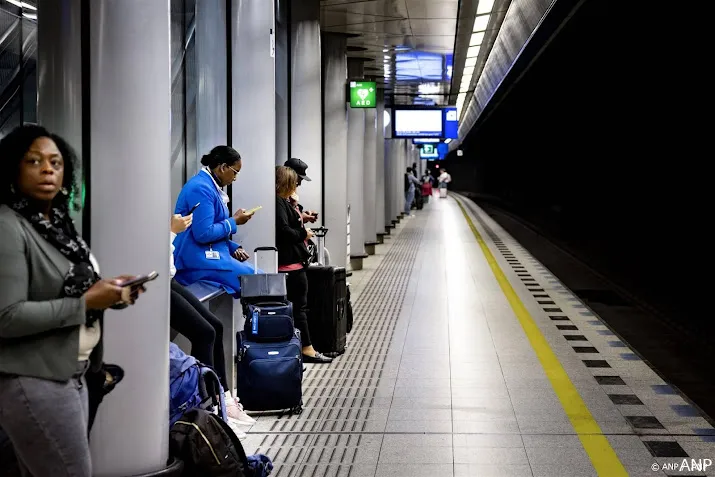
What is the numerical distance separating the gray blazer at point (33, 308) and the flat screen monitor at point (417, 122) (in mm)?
21549

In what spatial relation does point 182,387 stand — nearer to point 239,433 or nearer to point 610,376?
point 239,433

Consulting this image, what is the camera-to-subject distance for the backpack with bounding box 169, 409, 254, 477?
474 cm

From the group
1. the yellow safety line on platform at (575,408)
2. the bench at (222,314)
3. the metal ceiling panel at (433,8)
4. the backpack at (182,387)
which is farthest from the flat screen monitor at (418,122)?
the backpack at (182,387)

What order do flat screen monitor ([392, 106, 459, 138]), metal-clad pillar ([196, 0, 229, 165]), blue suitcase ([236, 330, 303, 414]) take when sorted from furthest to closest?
1. flat screen monitor ([392, 106, 459, 138])
2. metal-clad pillar ([196, 0, 229, 165])
3. blue suitcase ([236, 330, 303, 414])

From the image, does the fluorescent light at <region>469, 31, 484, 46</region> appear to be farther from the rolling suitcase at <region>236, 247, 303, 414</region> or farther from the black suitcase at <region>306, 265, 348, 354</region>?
the rolling suitcase at <region>236, 247, 303, 414</region>

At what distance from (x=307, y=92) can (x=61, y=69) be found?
28.1 ft

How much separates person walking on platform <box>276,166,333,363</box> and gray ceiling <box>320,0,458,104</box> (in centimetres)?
513

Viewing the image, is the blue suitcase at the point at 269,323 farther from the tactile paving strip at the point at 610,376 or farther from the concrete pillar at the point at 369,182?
the concrete pillar at the point at 369,182

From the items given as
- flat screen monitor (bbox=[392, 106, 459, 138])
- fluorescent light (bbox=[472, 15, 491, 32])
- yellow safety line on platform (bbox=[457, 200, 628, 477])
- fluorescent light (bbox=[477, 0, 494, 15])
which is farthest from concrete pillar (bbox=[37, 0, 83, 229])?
flat screen monitor (bbox=[392, 106, 459, 138])

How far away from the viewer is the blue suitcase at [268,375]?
22.0 ft

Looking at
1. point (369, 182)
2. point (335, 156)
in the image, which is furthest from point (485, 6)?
point (369, 182)

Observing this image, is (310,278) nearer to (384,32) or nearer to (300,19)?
(300,19)

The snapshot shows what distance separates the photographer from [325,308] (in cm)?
912

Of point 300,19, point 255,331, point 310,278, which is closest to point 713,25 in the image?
point 300,19
